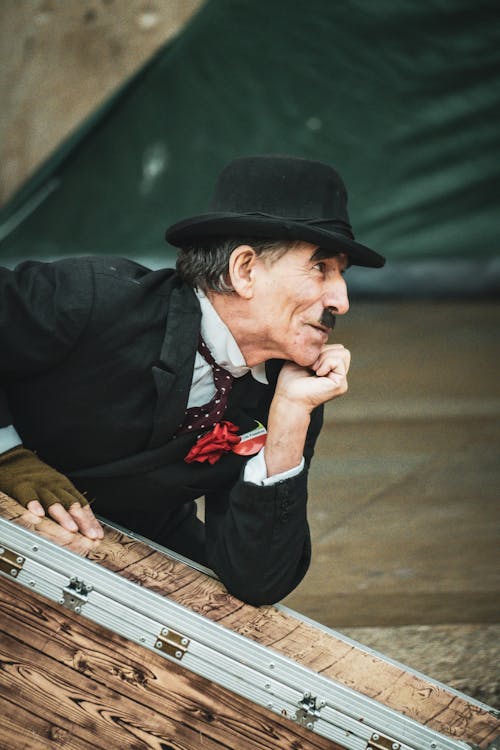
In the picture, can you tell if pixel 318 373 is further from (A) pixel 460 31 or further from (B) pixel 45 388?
(A) pixel 460 31

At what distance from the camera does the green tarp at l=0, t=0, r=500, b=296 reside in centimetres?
480

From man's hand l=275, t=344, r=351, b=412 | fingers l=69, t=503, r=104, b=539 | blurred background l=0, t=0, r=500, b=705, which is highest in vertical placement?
blurred background l=0, t=0, r=500, b=705

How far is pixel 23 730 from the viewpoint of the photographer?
160cm

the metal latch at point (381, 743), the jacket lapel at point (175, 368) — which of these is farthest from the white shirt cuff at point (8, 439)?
the metal latch at point (381, 743)

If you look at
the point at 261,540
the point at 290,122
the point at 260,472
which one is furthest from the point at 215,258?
the point at 290,122

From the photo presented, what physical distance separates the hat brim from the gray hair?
17 millimetres

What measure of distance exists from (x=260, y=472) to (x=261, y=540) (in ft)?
0.39

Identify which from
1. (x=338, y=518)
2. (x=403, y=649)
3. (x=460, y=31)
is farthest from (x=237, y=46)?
(x=403, y=649)

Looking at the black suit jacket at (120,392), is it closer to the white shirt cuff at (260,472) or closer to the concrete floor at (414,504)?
the white shirt cuff at (260,472)

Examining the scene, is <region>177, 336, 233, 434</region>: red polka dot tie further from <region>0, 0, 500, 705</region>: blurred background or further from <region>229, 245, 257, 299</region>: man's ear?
<region>0, 0, 500, 705</region>: blurred background

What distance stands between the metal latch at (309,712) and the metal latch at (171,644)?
197mm

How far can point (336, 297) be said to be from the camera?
1.82 meters

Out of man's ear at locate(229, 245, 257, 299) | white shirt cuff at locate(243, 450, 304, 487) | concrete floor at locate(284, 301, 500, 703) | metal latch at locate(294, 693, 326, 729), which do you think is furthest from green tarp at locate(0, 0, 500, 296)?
metal latch at locate(294, 693, 326, 729)

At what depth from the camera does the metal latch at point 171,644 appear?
1.57 meters
